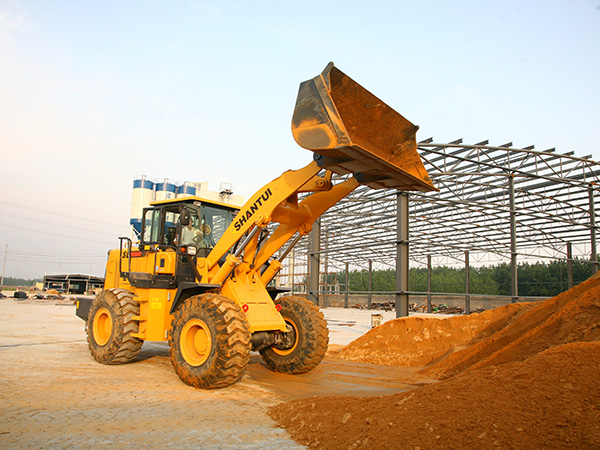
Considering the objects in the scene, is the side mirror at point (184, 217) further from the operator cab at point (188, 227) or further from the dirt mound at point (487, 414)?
the dirt mound at point (487, 414)

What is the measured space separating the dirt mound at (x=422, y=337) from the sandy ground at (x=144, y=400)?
0.75 metres

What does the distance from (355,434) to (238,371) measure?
8.04 ft

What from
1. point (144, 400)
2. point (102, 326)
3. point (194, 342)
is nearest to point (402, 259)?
point (194, 342)

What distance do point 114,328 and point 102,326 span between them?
835 mm

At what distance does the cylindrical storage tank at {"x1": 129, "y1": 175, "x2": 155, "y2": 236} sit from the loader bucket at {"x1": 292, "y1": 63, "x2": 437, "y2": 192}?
28.2 m

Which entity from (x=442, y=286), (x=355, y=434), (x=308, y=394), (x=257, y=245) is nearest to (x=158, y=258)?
(x=257, y=245)

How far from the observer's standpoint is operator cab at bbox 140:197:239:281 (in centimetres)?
754

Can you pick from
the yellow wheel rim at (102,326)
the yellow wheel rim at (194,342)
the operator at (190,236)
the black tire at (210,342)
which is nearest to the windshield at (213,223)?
the operator at (190,236)

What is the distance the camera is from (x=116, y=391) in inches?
227

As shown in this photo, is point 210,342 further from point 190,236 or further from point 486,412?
point 486,412

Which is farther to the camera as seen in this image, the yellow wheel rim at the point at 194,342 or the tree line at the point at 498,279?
the tree line at the point at 498,279

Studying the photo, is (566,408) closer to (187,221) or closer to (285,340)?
(285,340)

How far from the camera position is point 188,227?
7598 mm

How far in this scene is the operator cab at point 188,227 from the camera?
7539 millimetres
